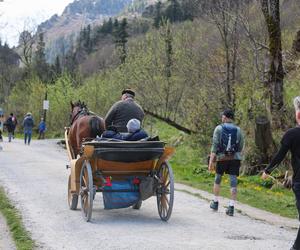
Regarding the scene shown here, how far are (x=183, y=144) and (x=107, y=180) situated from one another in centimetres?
1840

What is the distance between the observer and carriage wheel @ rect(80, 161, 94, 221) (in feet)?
30.7

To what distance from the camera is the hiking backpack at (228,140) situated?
10.8 meters

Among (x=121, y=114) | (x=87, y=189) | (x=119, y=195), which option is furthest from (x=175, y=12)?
(x=87, y=189)

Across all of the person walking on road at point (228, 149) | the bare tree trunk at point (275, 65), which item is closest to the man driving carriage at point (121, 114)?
the person walking on road at point (228, 149)

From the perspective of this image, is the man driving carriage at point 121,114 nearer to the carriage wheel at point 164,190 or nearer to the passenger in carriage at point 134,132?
the passenger in carriage at point 134,132

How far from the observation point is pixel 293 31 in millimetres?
28844

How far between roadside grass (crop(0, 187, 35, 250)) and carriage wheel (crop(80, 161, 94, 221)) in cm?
110

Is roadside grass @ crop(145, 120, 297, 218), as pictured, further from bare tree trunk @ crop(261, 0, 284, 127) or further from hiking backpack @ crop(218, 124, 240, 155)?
bare tree trunk @ crop(261, 0, 284, 127)

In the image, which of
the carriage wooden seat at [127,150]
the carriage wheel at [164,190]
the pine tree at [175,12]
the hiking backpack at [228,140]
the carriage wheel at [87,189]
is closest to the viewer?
the carriage wheel at [87,189]

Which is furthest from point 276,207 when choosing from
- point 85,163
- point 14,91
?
point 14,91

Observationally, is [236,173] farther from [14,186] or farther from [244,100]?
[244,100]

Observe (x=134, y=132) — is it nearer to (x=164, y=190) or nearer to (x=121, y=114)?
(x=121, y=114)

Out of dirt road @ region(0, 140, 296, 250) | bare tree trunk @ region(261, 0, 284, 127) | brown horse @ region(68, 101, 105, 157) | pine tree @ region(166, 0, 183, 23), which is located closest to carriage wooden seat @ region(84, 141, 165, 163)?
dirt road @ region(0, 140, 296, 250)

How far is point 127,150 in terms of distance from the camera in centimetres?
965
